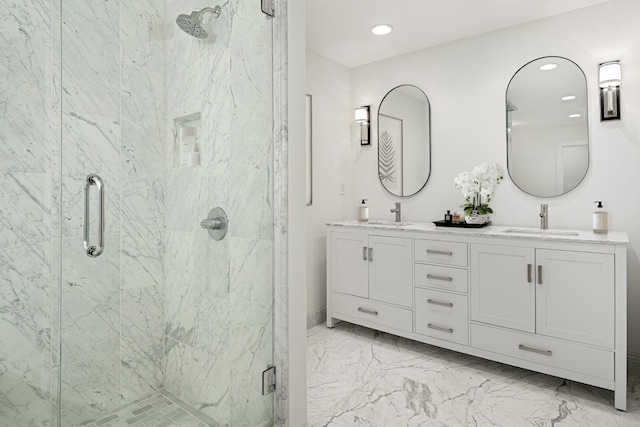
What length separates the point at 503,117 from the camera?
2914 mm

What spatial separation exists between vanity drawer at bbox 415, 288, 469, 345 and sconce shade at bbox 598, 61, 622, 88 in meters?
1.67

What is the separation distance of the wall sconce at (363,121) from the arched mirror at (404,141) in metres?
0.12

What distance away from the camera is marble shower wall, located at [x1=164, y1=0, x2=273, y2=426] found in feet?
5.31

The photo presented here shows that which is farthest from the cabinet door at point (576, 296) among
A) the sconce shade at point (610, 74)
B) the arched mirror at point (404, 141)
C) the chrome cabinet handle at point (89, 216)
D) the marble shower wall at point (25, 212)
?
→ the marble shower wall at point (25, 212)

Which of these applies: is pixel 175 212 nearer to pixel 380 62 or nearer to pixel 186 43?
pixel 186 43

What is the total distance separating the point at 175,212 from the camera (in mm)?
1704

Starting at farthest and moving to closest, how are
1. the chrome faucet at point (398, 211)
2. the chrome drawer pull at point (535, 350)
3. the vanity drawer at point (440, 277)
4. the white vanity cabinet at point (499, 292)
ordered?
the chrome faucet at point (398, 211)
the vanity drawer at point (440, 277)
the chrome drawer pull at point (535, 350)
the white vanity cabinet at point (499, 292)

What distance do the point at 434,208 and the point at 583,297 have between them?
1345 mm

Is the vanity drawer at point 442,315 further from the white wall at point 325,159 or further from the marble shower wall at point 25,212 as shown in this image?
the marble shower wall at point 25,212

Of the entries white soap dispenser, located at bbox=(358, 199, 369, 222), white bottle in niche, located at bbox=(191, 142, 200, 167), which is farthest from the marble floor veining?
white bottle in niche, located at bbox=(191, 142, 200, 167)

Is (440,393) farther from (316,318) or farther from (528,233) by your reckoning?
(316,318)

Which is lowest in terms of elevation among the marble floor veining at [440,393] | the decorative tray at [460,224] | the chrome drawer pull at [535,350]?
the marble floor veining at [440,393]

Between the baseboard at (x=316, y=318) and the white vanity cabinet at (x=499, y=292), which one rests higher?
the white vanity cabinet at (x=499, y=292)

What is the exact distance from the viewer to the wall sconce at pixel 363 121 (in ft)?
11.9
